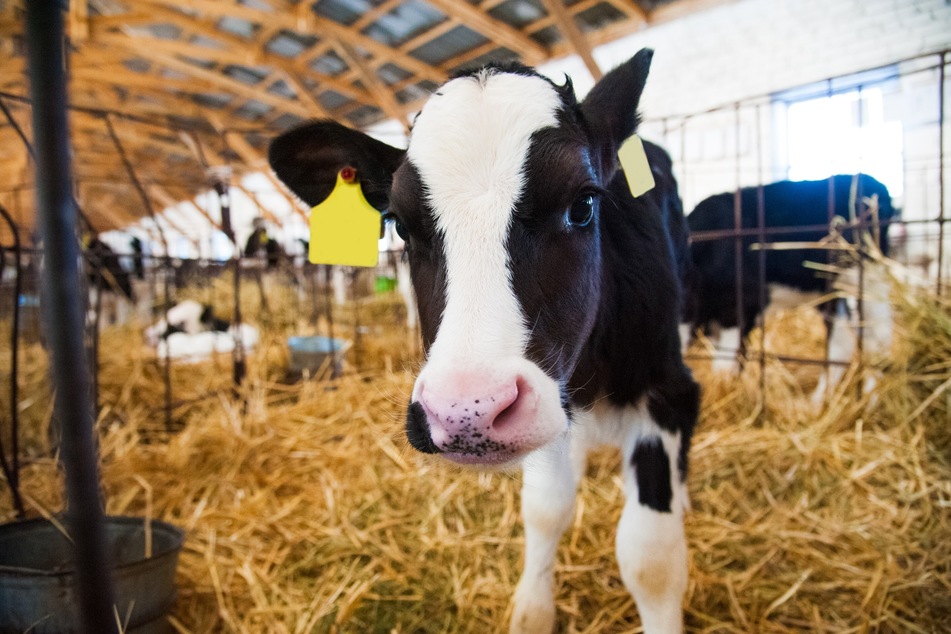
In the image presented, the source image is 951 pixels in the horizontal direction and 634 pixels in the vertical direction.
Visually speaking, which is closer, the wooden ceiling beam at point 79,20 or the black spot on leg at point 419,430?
the black spot on leg at point 419,430

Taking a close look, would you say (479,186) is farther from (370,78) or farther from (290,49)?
(290,49)

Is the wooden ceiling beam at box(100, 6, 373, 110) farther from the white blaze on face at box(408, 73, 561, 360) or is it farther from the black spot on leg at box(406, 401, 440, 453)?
the black spot on leg at box(406, 401, 440, 453)

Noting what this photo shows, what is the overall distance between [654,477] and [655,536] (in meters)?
0.17

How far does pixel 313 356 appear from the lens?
498cm

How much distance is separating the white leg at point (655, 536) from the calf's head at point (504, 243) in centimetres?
55

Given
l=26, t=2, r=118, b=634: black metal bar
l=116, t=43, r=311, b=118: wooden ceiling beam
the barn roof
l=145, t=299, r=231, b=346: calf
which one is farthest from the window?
l=116, t=43, r=311, b=118: wooden ceiling beam

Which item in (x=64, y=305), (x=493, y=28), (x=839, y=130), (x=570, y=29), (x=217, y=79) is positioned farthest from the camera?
(x=217, y=79)

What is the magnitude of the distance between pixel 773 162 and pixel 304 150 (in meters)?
7.40

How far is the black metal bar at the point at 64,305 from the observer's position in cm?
49

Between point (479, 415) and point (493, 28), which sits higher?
point (493, 28)

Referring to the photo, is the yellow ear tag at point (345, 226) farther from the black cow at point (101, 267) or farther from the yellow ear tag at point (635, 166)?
the black cow at point (101, 267)

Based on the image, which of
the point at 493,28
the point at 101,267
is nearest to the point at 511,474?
the point at 101,267

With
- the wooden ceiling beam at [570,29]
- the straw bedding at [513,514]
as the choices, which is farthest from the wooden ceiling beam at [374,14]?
the straw bedding at [513,514]

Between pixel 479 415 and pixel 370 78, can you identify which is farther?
pixel 370 78
